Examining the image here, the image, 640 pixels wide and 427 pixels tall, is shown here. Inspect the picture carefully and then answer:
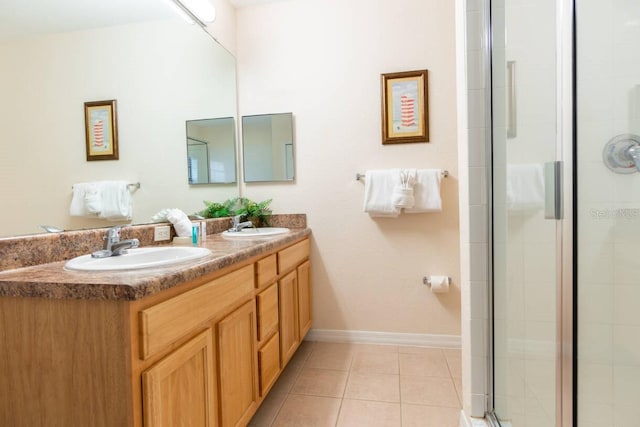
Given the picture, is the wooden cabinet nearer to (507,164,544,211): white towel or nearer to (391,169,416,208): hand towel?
(391,169,416,208): hand towel

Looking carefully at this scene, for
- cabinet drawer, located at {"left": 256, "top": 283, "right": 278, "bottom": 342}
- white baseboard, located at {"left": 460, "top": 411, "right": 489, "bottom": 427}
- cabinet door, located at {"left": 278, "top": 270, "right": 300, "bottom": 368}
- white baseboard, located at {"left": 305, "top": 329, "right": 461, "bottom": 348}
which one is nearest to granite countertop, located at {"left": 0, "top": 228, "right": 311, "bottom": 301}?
cabinet drawer, located at {"left": 256, "top": 283, "right": 278, "bottom": 342}

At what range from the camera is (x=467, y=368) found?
133 cm

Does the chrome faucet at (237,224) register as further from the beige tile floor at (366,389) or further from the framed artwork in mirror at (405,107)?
the framed artwork in mirror at (405,107)

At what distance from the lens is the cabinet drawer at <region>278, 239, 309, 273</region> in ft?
5.61

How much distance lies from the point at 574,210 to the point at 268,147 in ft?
6.13

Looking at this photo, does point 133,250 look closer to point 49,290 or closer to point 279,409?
point 49,290

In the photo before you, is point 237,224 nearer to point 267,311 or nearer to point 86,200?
point 267,311

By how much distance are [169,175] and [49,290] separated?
3.51ft

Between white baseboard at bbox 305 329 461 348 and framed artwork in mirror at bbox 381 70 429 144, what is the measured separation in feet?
4.30

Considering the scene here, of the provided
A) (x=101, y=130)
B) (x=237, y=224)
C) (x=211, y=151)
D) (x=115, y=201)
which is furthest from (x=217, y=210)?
(x=101, y=130)

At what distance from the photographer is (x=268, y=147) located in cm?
233

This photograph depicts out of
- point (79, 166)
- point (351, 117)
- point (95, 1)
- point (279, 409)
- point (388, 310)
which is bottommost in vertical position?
point (279, 409)

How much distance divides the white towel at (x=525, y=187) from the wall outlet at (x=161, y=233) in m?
1.53

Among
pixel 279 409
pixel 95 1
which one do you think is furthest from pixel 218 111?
pixel 279 409
